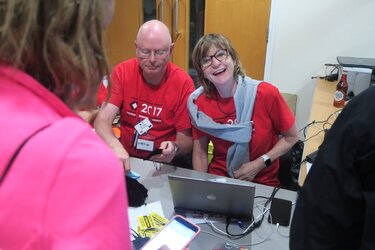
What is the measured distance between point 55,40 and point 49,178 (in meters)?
0.18

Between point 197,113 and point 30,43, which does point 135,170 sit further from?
point 30,43

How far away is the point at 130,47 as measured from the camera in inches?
142

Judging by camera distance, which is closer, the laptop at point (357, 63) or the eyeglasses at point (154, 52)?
the eyeglasses at point (154, 52)

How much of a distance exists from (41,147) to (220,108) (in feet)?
4.98

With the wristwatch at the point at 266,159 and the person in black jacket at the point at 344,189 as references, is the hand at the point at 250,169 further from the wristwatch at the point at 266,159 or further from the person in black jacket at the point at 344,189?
the person in black jacket at the point at 344,189

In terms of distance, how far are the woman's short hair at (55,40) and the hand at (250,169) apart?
4.58 feet

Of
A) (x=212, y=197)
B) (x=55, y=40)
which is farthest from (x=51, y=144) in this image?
(x=212, y=197)

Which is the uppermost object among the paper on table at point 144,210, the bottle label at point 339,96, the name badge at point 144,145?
the bottle label at point 339,96

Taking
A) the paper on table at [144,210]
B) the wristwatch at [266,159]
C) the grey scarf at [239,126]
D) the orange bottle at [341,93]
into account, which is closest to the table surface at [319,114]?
the orange bottle at [341,93]

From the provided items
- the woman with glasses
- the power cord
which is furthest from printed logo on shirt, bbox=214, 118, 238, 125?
the power cord

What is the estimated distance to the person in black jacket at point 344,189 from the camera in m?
0.69

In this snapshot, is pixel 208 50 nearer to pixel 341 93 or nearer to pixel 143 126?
pixel 143 126

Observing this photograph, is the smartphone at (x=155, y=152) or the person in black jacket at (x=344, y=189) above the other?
the person in black jacket at (x=344, y=189)

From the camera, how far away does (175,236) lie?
1.16 meters
